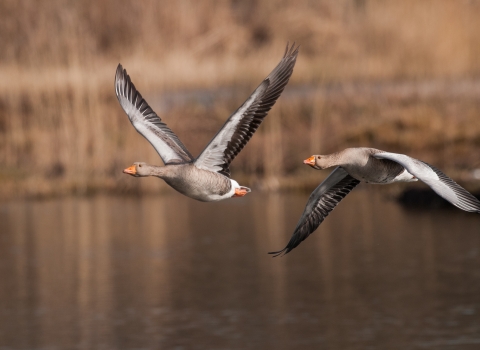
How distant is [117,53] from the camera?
120 ft

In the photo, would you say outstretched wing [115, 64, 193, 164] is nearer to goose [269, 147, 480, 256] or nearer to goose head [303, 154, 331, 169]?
goose [269, 147, 480, 256]

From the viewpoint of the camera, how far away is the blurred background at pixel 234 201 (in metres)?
17.3

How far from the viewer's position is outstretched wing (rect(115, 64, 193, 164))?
10984 millimetres

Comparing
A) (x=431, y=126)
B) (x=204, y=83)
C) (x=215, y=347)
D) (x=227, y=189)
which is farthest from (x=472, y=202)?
(x=204, y=83)

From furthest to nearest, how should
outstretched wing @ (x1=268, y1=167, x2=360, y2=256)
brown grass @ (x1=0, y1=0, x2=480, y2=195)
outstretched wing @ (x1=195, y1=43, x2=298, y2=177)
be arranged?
brown grass @ (x1=0, y1=0, x2=480, y2=195) → outstretched wing @ (x1=268, y1=167, x2=360, y2=256) → outstretched wing @ (x1=195, y1=43, x2=298, y2=177)

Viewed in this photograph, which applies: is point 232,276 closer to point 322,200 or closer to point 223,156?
point 322,200

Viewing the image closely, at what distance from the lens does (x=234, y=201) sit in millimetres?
27906

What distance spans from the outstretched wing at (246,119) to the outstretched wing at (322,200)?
3.43 ft

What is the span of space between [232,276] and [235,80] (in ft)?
39.2

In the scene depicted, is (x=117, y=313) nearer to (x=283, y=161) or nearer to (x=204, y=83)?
(x=283, y=161)

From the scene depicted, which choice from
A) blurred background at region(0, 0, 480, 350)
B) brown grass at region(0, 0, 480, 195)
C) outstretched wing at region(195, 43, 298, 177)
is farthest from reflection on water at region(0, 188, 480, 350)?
outstretched wing at region(195, 43, 298, 177)

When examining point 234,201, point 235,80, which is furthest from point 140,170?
point 235,80

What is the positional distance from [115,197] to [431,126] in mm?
8226

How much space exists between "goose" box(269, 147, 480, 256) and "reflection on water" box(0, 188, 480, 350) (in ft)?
16.0
